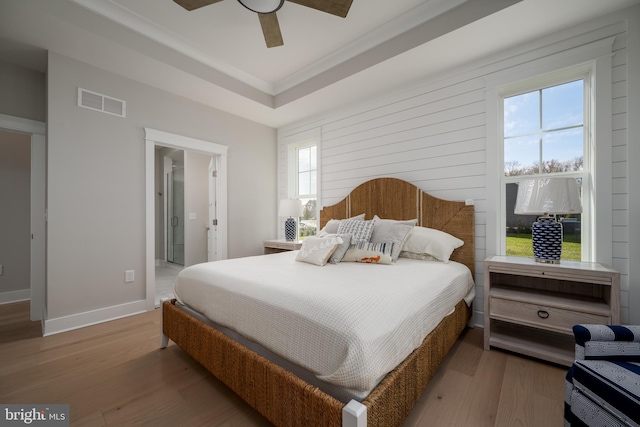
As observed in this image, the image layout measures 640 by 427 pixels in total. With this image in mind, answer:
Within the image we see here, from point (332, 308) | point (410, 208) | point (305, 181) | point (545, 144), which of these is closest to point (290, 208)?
point (305, 181)

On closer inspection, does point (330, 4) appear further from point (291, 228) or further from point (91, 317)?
point (91, 317)

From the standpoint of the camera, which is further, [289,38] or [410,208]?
[410,208]

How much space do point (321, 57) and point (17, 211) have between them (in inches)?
175

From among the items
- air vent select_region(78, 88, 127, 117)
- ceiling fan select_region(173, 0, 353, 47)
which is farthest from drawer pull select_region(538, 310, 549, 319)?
air vent select_region(78, 88, 127, 117)

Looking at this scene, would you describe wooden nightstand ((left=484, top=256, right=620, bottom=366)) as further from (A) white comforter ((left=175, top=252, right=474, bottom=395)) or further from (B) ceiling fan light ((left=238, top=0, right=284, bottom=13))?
(B) ceiling fan light ((left=238, top=0, right=284, bottom=13))

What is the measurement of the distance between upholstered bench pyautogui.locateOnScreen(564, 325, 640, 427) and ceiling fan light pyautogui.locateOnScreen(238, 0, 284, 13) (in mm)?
2638

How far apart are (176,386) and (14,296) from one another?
11.4 ft

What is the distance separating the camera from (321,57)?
2.98 m

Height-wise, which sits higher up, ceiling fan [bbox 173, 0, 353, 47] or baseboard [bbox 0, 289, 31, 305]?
ceiling fan [bbox 173, 0, 353, 47]

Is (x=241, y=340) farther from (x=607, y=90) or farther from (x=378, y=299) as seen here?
(x=607, y=90)

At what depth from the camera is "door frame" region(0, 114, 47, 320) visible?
2.71 metres

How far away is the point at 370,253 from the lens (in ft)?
7.38

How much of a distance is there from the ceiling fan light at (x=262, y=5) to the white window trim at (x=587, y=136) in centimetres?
207

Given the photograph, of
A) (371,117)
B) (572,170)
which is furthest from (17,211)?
(572,170)
